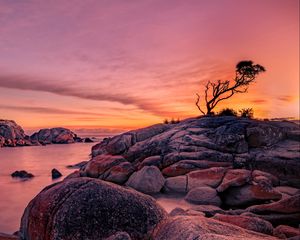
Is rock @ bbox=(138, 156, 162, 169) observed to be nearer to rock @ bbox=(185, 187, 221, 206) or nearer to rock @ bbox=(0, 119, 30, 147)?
rock @ bbox=(185, 187, 221, 206)

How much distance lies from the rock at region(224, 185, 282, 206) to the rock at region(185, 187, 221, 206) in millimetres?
504

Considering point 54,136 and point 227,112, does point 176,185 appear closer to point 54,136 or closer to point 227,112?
point 227,112

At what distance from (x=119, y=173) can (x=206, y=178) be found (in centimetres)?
568

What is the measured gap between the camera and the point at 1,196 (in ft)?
71.5

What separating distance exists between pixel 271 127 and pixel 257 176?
8.02 meters

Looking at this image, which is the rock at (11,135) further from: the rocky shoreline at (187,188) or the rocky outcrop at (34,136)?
the rocky shoreline at (187,188)

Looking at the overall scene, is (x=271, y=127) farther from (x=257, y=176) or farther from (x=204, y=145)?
(x=257, y=176)

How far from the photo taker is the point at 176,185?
55.2 feet

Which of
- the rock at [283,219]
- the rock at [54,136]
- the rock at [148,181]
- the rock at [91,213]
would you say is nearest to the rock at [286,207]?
A: the rock at [283,219]

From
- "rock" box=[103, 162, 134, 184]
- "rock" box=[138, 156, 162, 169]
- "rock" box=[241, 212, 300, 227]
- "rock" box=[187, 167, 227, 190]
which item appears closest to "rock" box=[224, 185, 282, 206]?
"rock" box=[187, 167, 227, 190]

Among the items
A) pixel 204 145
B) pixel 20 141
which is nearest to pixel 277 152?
pixel 204 145

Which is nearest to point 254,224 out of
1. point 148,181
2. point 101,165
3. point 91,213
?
point 91,213

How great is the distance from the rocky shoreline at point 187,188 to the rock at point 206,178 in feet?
0.17

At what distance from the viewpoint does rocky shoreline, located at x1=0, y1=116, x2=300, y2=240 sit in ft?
19.7
